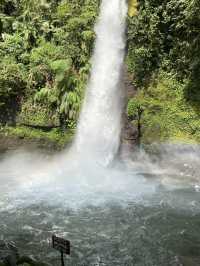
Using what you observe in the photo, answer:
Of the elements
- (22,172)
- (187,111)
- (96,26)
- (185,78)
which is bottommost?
(22,172)

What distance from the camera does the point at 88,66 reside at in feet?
81.4

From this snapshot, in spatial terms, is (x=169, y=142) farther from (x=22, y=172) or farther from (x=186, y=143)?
(x=22, y=172)

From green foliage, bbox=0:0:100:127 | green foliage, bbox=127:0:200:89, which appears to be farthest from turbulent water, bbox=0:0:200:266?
green foliage, bbox=127:0:200:89

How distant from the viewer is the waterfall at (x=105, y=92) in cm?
2384

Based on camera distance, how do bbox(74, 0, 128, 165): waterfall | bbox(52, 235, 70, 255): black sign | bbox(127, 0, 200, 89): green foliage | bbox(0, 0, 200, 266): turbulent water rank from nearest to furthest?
bbox(52, 235, 70, 255): black sign, bbox(0, 0, 200, 266): turbulent water, bbox(127, 0, 200, 89): green foliage, bbox(74, 0, 128, 165): waterfall

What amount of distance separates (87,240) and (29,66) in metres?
12.7

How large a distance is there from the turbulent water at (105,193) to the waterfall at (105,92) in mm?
52

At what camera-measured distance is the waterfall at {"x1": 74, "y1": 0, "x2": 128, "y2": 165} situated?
2384cm

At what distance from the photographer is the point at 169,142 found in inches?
890

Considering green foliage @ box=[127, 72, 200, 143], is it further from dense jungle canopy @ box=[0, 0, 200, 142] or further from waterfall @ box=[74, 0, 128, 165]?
waterfall @ box=[74, 0, 128, 165]

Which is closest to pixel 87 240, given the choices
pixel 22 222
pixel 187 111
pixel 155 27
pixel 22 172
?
pixel 22 222

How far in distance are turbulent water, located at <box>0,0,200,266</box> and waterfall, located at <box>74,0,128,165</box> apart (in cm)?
5

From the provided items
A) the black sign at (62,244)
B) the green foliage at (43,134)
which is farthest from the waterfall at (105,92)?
the black sign at (62,244)

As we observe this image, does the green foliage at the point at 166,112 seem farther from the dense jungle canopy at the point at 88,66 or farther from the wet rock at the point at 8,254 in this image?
the wet rock at the point at 8,254
